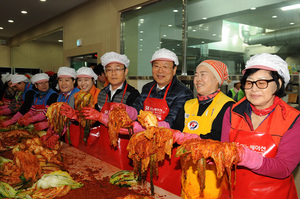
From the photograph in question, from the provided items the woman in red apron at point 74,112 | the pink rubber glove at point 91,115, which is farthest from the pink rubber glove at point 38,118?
the pink rubber glove at point 91,115

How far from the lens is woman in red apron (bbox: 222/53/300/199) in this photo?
1525mm

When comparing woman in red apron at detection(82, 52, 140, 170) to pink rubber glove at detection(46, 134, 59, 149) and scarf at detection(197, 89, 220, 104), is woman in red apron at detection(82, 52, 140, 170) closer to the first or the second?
pink rubber glove at detection(46, 134, 59, 149)

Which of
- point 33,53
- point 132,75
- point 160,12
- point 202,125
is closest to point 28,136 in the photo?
point 202,125

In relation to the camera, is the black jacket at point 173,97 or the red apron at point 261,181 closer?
the red apron at point 261,181

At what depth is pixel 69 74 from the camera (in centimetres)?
372

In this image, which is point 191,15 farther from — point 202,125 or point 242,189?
point 242,189

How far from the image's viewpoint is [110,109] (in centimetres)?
270

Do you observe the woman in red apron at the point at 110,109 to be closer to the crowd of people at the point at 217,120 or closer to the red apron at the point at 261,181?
the crowd of people at the point at 217,120

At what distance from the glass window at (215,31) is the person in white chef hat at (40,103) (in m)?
2.16

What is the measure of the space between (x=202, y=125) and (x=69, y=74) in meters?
2.43

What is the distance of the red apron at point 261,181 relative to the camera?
5.21 feet

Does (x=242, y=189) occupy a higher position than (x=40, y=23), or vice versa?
(x=40, y=23)

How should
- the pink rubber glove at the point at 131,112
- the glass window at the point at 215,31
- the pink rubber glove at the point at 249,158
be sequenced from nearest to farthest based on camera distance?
the pink rubber glove at the point at 249,158 → the pink rubber glove at the point at 131,112 → the glass window at the point at 215,31

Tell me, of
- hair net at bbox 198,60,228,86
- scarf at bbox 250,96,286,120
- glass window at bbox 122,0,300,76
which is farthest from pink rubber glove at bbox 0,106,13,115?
scarf at bbox 250,96,286,120
